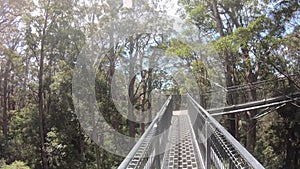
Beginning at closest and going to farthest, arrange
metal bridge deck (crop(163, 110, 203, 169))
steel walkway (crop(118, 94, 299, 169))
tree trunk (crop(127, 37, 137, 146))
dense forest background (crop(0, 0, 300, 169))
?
1. steel walkway (crop(118, 94, 299, 169))
2. metal bridge deck (crop(163, 110, 203, 169))
3. dense forest background (crop(0, 0, 300, 169))
4. tree trunk (crop(127, 37, 137, 146))

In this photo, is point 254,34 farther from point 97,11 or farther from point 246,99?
point 97,11

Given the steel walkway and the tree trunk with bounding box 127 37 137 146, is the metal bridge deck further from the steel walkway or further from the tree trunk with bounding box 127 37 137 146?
the tree trunk with bounding box 127 37 137 146

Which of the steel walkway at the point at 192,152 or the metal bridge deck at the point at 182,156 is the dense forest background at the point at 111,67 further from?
the steel walkway at the point at 192,152

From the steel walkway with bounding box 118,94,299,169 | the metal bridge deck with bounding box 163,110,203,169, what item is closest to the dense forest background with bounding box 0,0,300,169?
the metal bridge deck with bounding box 163,110,203,169

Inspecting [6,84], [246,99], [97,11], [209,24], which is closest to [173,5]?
[209,24]

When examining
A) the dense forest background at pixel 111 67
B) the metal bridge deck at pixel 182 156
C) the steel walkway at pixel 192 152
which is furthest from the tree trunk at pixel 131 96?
the metal bridge deck at pixel 182 156

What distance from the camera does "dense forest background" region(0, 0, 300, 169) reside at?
41.9 feet

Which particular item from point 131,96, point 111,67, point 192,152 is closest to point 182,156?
point 192,152

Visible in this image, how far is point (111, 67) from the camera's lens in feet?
60.5

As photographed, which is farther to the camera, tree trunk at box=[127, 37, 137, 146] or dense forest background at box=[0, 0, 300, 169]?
tree trunk at box=[127, 37, 137, 146]

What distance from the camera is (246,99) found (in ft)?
36.1

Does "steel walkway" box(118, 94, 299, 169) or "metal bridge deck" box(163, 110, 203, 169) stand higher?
"steel walkway" box(118, 94, 299, 169)

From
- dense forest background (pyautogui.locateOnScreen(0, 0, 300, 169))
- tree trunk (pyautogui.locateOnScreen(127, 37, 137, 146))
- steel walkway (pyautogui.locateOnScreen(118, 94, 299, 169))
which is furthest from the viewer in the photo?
tree trunk (pyautogui.locateOnScreen(127, 37, 137, 146))

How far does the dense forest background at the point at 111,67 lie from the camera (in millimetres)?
12773
